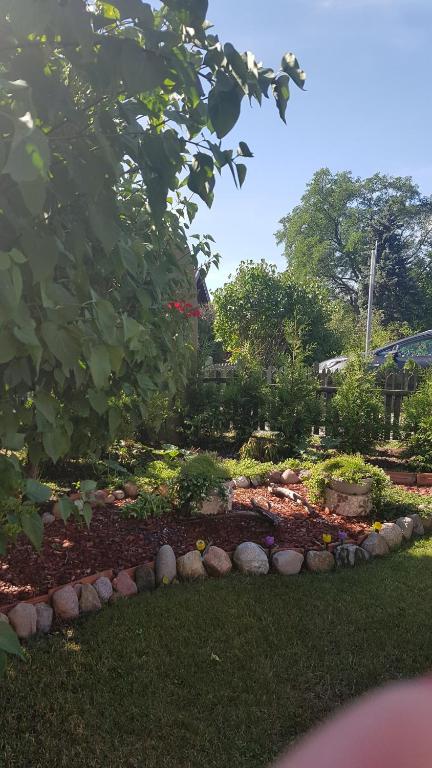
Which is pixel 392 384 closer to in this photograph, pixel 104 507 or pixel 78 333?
pixel 104 507

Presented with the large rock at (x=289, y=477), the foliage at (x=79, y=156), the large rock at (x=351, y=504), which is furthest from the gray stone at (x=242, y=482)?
the foliage at (x=79, y=156)

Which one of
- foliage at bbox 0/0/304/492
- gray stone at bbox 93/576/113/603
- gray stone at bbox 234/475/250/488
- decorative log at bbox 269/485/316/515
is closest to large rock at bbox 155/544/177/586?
gray stone at bbox 93/576/113/603

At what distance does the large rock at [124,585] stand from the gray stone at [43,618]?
41 centimetres

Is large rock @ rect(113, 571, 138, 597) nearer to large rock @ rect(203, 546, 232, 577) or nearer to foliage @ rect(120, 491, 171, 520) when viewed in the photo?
large rock @ rect(203, 546, 232, 577)

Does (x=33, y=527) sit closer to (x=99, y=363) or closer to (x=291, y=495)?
(x=99, y=363)

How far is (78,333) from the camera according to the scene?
1.00 metres

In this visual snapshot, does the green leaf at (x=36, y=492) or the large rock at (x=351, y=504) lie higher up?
the green leaf at (x=36, y=492)

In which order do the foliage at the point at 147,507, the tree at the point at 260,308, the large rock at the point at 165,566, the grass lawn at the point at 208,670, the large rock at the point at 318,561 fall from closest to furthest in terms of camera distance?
the grass lawn at the point at 208,670 < the large rock at the point at 165,566 < the large rock at the point at 318,561 < the foliage at the point at 147,507 < the tree at the point at 260,308

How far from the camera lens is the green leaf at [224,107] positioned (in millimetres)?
1112

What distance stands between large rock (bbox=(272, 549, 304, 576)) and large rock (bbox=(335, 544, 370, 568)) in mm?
281

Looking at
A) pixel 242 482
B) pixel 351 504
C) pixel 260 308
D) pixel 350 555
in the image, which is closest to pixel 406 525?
pixel 351 504

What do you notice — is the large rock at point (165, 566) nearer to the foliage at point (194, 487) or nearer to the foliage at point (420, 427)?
the foliage at point (194, 487)

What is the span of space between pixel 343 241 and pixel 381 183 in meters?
6.50

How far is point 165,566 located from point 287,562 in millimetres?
756
